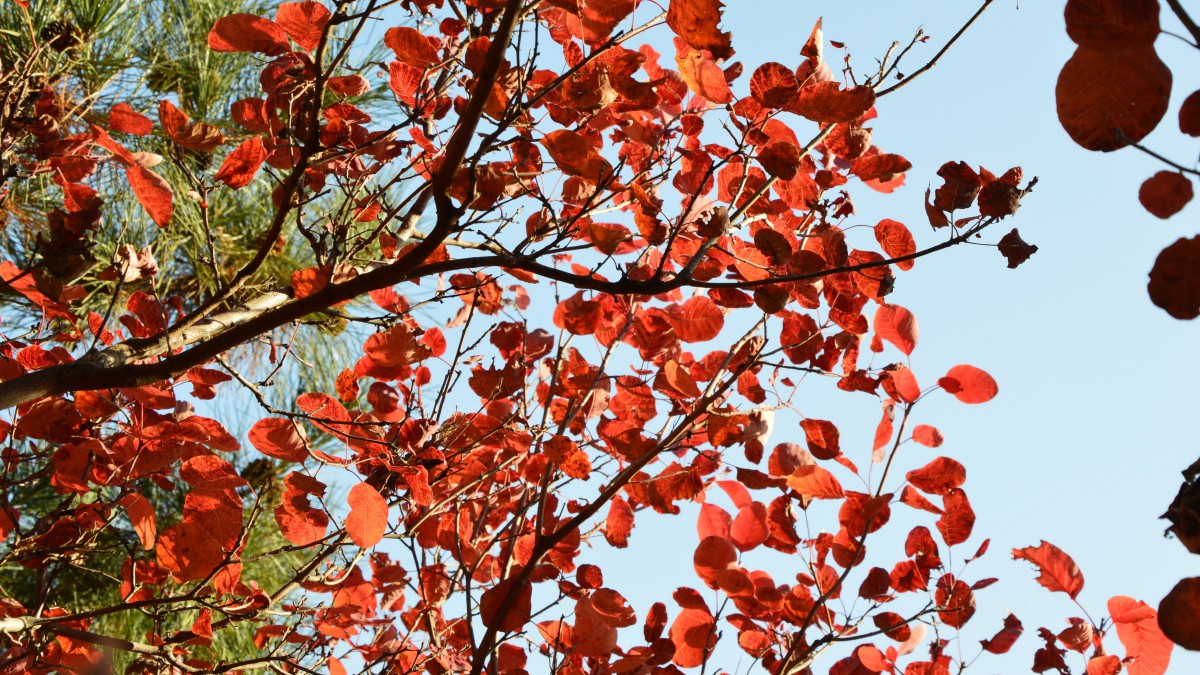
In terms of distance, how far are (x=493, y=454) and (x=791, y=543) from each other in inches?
25.7

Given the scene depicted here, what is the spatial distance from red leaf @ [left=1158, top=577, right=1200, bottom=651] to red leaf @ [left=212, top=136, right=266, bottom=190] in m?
1.36

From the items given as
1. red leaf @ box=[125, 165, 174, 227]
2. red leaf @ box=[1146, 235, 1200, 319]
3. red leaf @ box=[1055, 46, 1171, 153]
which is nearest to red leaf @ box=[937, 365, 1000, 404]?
red leaf @ box=[1055, 46, 1171, 153]

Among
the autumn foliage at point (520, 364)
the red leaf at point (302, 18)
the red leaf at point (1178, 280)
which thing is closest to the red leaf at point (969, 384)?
the autumn foliage at point (520, 364)

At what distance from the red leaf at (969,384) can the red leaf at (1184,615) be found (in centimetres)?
100

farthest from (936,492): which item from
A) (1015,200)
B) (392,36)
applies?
(392,36)

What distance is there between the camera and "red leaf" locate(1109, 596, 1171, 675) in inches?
58.7

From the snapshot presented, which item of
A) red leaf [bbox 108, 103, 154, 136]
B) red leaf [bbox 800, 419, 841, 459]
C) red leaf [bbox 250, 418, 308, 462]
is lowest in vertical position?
red leaf [bbox 250, 418, 308, 462]

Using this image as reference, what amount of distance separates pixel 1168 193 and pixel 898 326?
100cm

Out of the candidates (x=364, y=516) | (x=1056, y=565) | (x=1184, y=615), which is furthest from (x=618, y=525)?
(x=1184, y=615)

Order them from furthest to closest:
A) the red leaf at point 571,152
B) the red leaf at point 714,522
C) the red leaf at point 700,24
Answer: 1. the red leaf at point 714,522
2. the red leaf at point 571,152
3. the red leaf at point 700,24

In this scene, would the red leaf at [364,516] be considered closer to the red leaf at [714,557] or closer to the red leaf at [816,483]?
the red leaf at [714,557]

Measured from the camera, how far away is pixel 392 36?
1271mm

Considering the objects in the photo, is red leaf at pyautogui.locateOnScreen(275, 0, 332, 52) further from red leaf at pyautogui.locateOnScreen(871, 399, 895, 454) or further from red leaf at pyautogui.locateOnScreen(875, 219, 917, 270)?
red leaf at pyautogui.locateOnScreen(871, 399, 895, 454)

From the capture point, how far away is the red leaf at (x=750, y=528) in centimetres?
170
